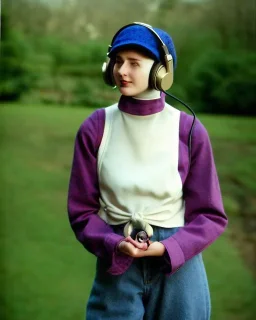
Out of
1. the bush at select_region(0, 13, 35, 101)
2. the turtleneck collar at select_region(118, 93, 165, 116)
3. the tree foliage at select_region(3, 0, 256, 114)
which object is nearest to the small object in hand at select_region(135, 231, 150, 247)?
the turtleneck collar at select_region(118, 93, 165, 116)

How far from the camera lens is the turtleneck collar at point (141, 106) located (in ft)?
4.41

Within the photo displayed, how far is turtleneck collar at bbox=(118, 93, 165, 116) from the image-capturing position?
1345 mm

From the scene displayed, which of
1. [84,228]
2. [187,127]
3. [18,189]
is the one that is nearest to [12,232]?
[18,189]

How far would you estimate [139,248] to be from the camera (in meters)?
1.26

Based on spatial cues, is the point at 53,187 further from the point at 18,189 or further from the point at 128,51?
the point at 128,51

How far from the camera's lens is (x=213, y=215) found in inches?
53.1

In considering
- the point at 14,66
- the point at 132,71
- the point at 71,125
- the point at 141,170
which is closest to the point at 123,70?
the point at 132,71

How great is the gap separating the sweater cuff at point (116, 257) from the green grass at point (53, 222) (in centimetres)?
87

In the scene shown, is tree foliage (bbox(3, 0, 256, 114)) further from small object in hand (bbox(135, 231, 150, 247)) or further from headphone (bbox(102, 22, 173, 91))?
small object in hand (bbox(135, 231, 150, 247))

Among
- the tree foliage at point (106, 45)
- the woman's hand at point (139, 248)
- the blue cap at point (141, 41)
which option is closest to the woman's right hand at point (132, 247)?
the woman's hand at point (139, 248)

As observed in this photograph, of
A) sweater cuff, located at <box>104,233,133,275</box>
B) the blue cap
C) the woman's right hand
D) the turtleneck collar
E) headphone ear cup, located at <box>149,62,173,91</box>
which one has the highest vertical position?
the blue cap

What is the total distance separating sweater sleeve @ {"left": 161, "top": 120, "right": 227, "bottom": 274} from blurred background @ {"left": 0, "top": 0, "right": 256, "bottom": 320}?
0.68 metres

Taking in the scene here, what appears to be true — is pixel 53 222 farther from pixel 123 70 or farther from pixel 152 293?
pixel 123 70

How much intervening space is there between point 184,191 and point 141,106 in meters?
0.22
